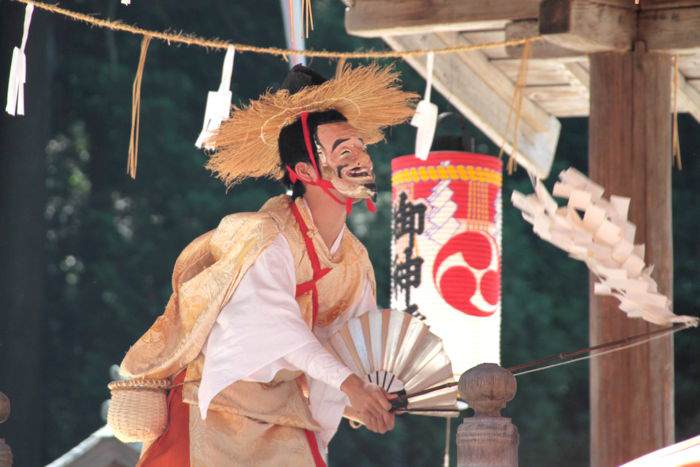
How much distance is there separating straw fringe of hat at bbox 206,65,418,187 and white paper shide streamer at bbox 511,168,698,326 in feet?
2.11

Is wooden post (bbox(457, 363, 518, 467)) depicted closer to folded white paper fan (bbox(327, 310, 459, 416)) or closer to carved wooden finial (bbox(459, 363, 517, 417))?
carved wooden finial (bbox(459, 363, 517, 417))

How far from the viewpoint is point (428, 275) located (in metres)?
6.17

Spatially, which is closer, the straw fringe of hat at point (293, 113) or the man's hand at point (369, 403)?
the man's hand at point (369, 403)

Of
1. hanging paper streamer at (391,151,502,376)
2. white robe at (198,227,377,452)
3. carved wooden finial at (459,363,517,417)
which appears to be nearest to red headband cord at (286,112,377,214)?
white robe at (198,227,377,452)

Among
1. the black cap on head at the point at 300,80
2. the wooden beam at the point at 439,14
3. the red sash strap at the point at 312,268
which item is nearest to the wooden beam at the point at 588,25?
the wooden beam at the point at 439,14

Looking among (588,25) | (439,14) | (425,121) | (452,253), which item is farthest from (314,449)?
(452,253)

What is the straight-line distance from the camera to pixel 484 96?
661 cm

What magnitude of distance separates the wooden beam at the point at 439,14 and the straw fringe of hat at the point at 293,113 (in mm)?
1526

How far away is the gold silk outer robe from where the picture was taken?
12.2 feet

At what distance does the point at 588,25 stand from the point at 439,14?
689 millimetres

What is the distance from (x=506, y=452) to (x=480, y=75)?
3.74 m

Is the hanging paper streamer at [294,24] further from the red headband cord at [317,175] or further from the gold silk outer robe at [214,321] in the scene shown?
the gold silk outer robe at [214,321]

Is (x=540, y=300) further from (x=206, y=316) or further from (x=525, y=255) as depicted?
(x=206, y=316)

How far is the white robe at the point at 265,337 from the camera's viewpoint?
3.61m
